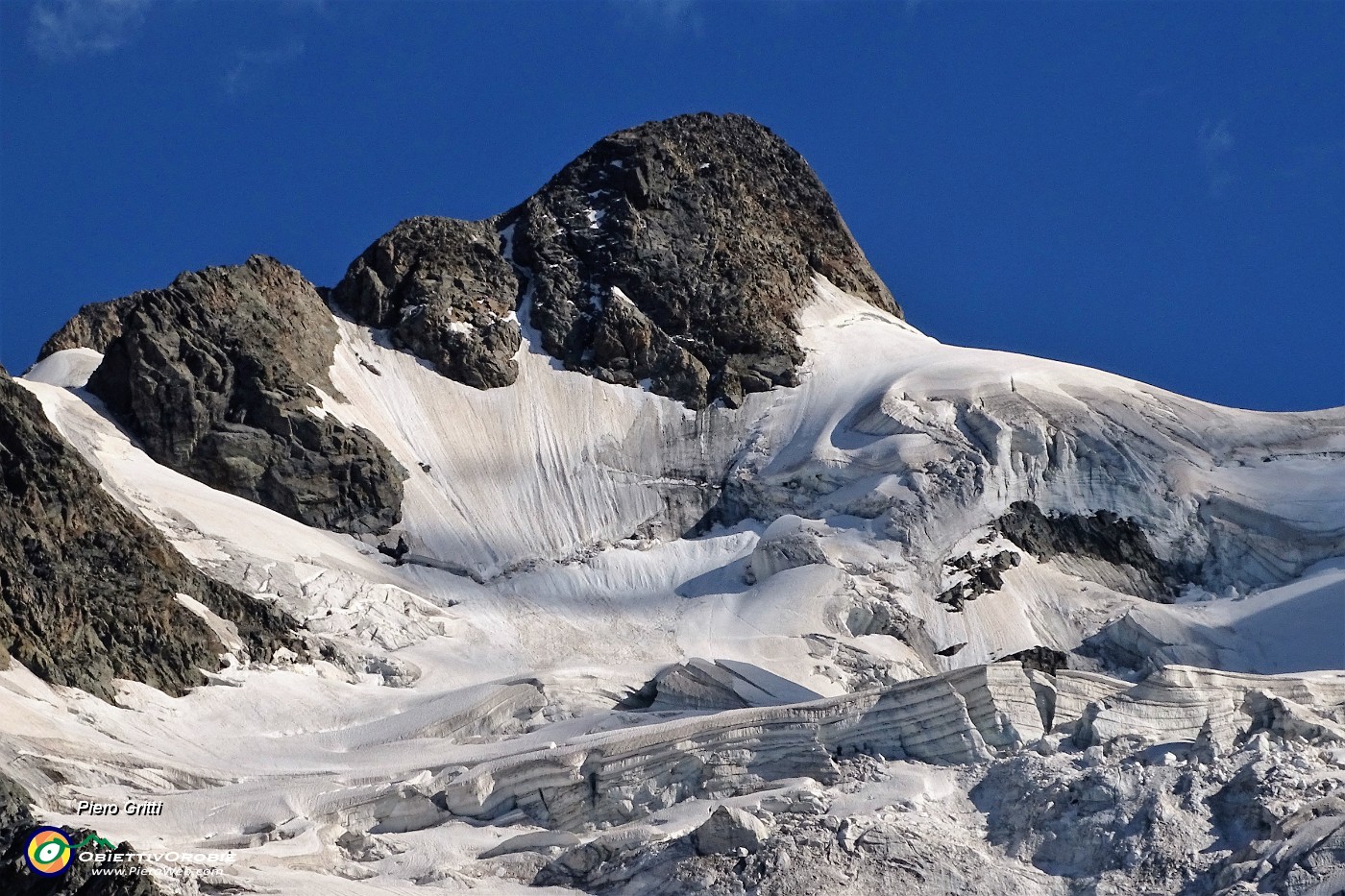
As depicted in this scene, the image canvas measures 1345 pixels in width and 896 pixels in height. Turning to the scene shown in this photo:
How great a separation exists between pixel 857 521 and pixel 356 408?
21462 mm

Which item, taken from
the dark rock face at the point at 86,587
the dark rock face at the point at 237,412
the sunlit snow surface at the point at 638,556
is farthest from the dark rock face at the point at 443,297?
the dark rock face at the point at 86,587

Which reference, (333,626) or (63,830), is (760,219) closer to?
(333,626)

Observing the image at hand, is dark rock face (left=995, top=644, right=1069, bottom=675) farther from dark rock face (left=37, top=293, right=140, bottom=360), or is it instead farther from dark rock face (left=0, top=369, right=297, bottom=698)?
dark rock face (left=37, top=293, right=140, bottom=360)

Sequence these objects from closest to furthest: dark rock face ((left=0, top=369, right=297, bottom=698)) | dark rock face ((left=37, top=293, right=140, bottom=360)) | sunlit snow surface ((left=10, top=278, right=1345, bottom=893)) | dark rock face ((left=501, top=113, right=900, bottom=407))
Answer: sunlit snow surface ((left=10, top=278, right=1345, bottom=893))
dark rock face ((left=0, top=369, right=297, bottom=698))
dark rock face ((left=501, top=113, right=900, bottom=407))
dark rock face ((left=37, top=293, right=140, bottom=360))

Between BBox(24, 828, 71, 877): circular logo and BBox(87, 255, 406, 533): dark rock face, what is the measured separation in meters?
44.2

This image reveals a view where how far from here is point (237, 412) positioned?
8631 cm

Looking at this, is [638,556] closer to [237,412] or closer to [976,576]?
[976,576]

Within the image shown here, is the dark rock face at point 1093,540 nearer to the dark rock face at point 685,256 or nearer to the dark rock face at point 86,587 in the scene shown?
the dark rock face at point 685,256

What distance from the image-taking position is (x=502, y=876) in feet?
154

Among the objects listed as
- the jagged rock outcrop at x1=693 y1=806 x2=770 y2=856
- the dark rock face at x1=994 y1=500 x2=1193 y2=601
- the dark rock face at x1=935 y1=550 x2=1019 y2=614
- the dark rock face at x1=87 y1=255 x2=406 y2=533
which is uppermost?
the dark rock face at x1=87 y1=255 x2=406 y2=533

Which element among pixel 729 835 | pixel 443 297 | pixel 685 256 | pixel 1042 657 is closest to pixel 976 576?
pixel 1042 657

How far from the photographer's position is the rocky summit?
1875 inches

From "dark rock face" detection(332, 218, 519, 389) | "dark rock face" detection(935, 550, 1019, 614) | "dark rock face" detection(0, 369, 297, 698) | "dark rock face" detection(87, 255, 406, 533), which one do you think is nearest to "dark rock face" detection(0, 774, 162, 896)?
"dark rock face" detection(0, 369, 297, 698)

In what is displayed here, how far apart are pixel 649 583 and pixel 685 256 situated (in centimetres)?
2638
